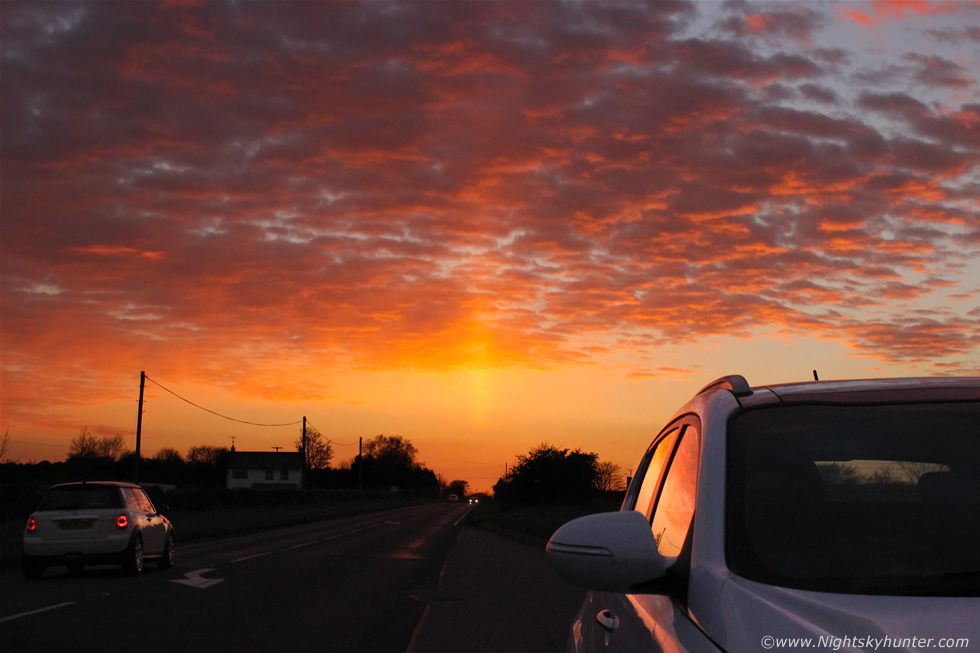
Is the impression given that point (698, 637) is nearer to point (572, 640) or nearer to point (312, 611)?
point (572, 640)

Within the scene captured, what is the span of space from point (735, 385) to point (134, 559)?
15.8 m

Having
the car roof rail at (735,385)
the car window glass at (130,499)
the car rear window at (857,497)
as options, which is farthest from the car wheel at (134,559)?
the car rear window at (857,497)

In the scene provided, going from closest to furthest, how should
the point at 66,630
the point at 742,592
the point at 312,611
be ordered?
the point at 742,592, the point at 66,630, the point at 312,611

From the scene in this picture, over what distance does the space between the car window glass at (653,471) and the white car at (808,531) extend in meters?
0.40

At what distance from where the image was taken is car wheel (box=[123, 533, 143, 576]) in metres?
16.9

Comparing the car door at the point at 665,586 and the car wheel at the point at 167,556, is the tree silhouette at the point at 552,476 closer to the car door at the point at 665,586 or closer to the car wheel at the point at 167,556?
the car wheel at the point at 167,556

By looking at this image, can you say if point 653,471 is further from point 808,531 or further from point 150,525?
point 150,525

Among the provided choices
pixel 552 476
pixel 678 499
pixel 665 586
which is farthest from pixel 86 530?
pixel 552 476

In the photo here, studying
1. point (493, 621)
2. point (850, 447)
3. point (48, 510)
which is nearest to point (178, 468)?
point (48, 510)

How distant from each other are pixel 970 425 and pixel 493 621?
28.6 feet

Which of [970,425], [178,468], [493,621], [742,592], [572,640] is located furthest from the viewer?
[178,468]

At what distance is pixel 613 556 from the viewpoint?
8.52 ft

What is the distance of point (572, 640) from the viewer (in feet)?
13.8

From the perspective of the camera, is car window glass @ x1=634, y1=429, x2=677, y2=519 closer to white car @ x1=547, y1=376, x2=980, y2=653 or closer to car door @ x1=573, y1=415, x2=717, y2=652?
car door @ x1=573, y1=415, x2=717, y2=652
